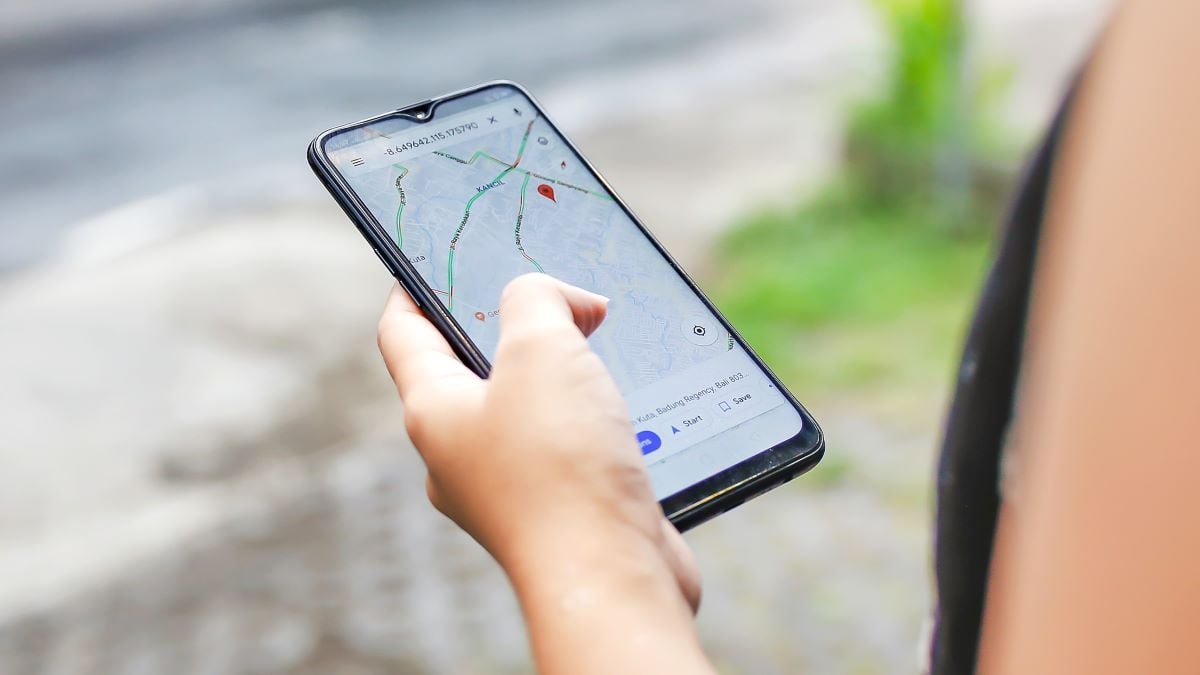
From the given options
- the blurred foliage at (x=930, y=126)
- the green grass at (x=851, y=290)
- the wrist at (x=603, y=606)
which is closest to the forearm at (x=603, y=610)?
the wrist at (x=603, y=606)

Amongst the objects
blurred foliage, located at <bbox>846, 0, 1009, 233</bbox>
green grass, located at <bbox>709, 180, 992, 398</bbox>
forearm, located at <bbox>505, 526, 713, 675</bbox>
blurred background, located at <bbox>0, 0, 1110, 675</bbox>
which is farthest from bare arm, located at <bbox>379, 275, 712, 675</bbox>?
blurred foliage, located at <bbox>846, 0, 1009, 233</bbox>

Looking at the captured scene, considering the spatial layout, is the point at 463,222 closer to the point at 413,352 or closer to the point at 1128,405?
the point at 413,352

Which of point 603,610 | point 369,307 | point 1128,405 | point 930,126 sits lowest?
point 369,307

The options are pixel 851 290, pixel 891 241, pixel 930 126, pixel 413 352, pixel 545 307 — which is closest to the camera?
pixel 545 307

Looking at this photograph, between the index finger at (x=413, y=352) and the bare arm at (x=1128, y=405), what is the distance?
1.47ft

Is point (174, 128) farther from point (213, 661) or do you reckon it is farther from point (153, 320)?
point (213, 661)

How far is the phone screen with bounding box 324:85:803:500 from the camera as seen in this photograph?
91 cm

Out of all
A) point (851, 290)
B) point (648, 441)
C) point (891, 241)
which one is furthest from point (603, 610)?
point (891, 241)

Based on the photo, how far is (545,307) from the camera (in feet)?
2.27

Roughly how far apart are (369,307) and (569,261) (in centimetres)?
302

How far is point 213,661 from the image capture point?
2357mm

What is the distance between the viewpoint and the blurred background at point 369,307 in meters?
2.47

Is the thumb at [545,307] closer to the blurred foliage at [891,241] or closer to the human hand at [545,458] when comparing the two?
the human hand at [545,458]

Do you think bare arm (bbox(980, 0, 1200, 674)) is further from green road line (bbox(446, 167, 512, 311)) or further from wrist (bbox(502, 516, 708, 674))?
green road line (bbox(446, 167, 512, 311))
